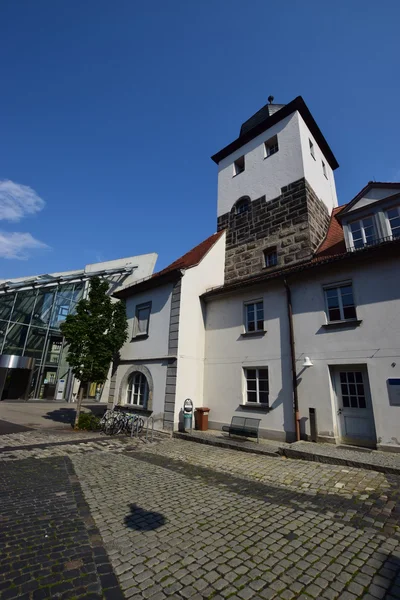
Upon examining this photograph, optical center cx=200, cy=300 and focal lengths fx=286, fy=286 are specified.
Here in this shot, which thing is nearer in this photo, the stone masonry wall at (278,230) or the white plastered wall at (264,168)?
the stone masonry wall at (278,230)

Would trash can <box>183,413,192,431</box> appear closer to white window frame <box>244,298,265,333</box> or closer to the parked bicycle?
the parked bicycle

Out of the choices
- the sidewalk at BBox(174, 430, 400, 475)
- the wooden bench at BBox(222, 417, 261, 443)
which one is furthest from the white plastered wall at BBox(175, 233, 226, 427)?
the sidewalk at BBox(174, 430, 400, 475)

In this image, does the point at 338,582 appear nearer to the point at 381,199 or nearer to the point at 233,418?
the point at 233,418

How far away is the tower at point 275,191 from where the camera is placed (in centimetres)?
1424

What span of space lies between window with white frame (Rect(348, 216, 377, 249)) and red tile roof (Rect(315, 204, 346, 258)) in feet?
2.20

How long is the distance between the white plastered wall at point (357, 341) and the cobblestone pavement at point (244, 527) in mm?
2335

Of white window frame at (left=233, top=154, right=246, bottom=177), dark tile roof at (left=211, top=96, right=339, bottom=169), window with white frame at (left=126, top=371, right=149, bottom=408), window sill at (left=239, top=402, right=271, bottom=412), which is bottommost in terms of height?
window sill at (left=239, top=402, right=271, bottom=412)

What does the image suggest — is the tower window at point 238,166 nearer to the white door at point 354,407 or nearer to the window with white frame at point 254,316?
the window with white frame at point 254,316

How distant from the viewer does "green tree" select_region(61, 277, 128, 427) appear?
491 inches

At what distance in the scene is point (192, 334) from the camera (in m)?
13.4

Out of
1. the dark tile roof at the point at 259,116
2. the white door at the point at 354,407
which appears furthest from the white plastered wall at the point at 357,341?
the dark tile roof at the point at 259,116

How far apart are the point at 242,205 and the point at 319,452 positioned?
1377cm

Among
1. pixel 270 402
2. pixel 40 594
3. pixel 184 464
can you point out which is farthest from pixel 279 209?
pixel 40 594

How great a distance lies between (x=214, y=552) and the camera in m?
3.46
